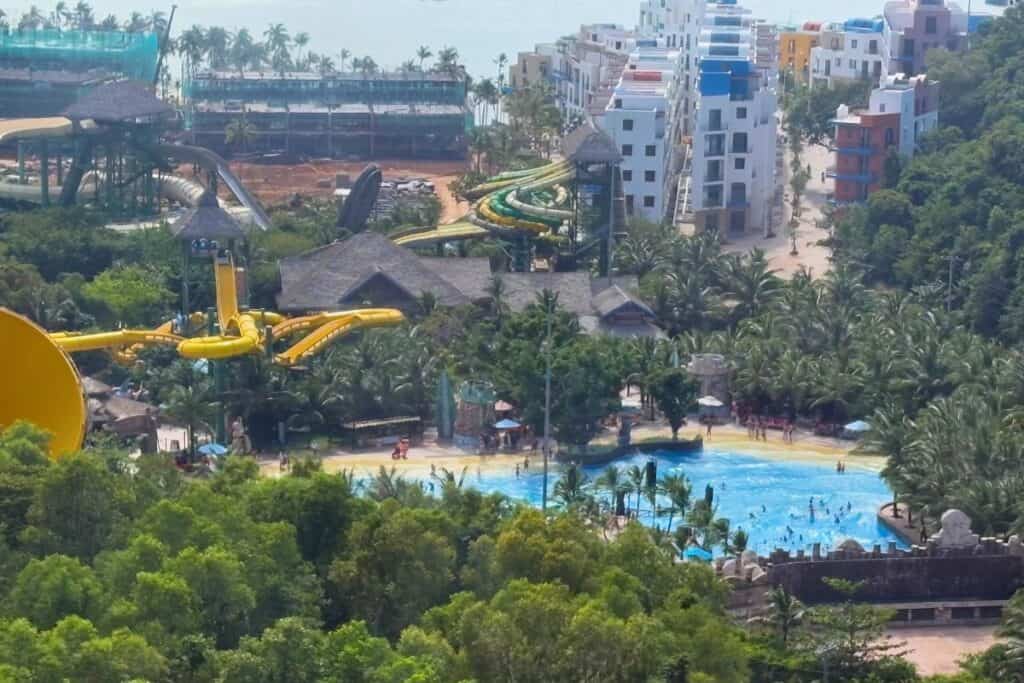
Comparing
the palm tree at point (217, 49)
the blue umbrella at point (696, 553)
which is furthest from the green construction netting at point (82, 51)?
the blue umbrella at point (696, 553)

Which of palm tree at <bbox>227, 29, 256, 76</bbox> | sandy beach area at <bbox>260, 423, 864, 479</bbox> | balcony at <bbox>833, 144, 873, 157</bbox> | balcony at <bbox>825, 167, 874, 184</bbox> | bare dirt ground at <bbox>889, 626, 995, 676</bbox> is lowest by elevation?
bare dirt ground at <bbox>889, 626, 995, 676</bbox>

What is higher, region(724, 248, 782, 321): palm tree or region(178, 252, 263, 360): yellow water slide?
region(178, 252, 263, 360): yellow water slide

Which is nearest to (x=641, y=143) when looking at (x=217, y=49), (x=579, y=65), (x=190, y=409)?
(x=579, y=65)

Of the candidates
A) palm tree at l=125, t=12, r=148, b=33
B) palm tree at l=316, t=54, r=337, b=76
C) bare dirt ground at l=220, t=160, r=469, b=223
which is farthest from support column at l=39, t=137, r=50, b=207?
palm tree at l=125, t=12, r=148, b=33

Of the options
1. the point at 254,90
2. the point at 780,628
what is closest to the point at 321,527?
the point at 780,628

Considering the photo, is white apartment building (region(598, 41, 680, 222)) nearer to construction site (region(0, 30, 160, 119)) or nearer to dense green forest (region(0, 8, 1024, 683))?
dense green forest (region(0, 8, 1024, 683))

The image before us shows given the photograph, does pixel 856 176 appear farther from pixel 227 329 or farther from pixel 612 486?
pixel 612 486

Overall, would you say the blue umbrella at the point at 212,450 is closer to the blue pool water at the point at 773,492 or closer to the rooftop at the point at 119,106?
the blue pool water at the point at 773,492

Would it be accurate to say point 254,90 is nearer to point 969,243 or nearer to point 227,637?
point 969,243
